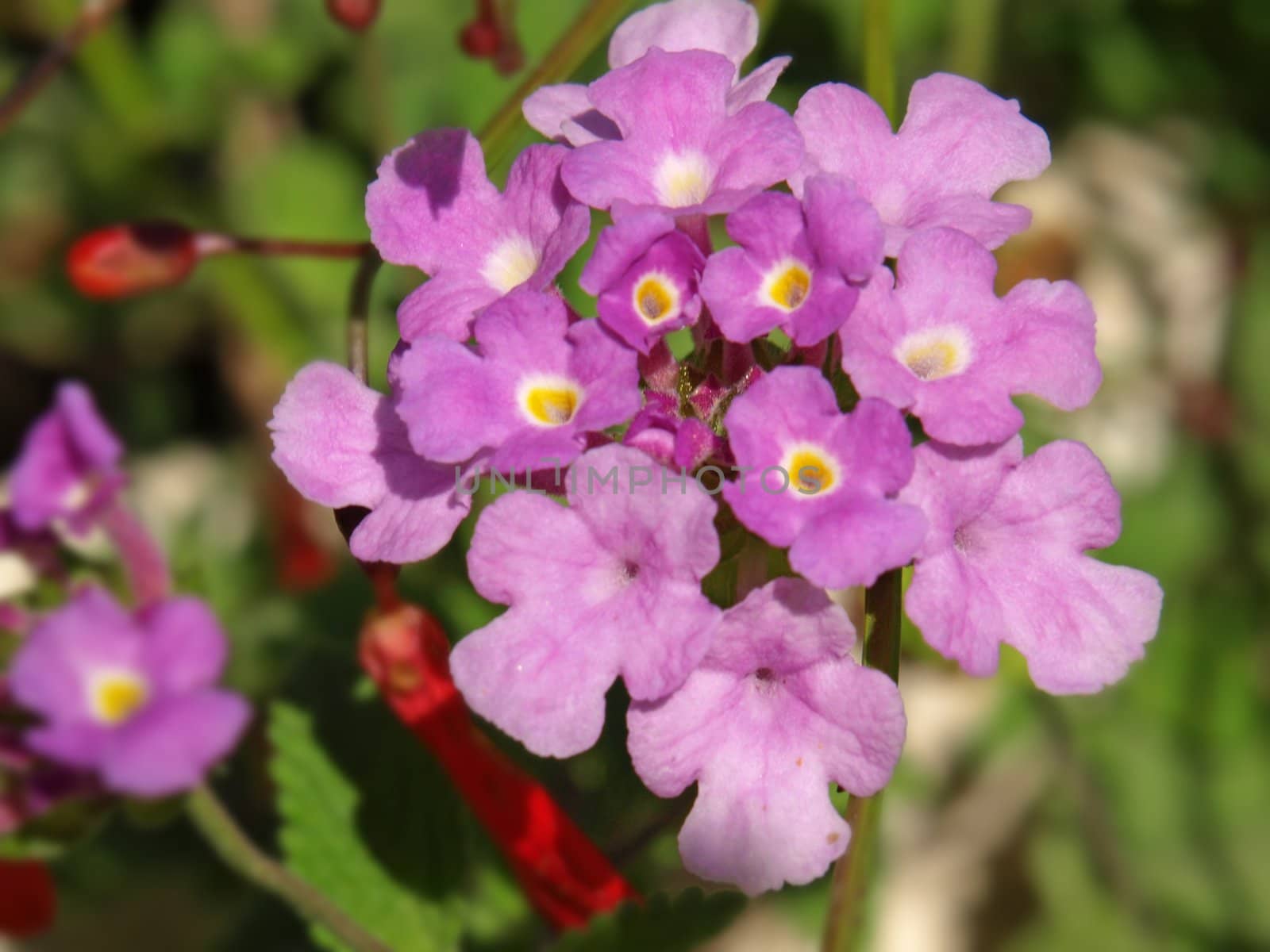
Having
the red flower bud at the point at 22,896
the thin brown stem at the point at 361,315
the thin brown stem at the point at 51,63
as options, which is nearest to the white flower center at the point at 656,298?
the thin brown stem at the point at 361,315

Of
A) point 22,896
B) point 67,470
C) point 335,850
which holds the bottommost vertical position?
point 22,896

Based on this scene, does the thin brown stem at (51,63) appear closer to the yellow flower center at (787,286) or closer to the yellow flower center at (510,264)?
the yellow flower center at (510,264)

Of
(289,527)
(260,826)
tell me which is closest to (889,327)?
(260,826)

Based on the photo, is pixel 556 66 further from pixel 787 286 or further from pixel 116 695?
pixel 116 695

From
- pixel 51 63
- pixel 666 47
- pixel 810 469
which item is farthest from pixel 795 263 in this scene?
pixel 51 63

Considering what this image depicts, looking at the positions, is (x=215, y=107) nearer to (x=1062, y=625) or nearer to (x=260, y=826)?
(x=260, y=826)
